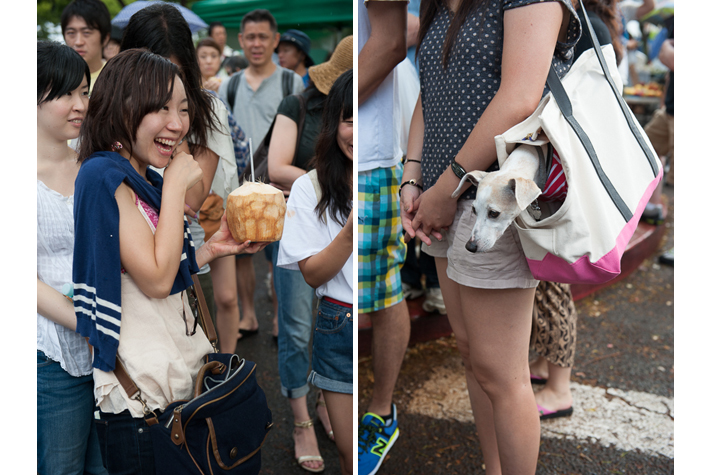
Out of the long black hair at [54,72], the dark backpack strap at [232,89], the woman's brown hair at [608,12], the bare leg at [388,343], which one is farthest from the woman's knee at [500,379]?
the dark backpack strap at [232,89]

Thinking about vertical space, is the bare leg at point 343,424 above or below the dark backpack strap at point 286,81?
below

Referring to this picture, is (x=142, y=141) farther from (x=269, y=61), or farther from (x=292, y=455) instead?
(x=269, y=61)

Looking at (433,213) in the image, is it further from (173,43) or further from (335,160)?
(173,43)

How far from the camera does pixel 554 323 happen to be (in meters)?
2.45

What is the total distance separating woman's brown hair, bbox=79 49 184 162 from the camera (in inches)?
48.3

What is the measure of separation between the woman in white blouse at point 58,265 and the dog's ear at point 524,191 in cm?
105

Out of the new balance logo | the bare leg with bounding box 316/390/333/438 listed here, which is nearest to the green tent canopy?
the bare leg with bounding box 316/390/333/438

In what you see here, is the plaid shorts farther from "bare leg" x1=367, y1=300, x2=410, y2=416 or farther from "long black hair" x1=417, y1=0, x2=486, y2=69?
"long black hair" x1=417, y1=0, x2=486, y2=69

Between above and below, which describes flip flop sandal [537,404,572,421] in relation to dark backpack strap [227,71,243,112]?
below

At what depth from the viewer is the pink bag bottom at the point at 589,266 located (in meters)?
1.20

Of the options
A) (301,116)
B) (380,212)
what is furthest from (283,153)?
(380,212)

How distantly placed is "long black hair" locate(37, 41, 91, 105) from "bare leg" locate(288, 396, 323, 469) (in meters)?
1.09

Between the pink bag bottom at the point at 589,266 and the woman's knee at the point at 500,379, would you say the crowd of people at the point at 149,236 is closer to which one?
the woman's knee at the point at 500,379
